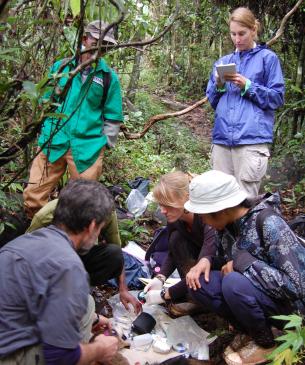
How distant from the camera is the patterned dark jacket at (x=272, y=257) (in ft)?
8.27

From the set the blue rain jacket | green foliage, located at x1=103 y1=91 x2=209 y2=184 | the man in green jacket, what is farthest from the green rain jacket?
green foliage, located at x1=103 y1=91 x2=209 y2=184

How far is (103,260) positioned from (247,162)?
1355 millimetres

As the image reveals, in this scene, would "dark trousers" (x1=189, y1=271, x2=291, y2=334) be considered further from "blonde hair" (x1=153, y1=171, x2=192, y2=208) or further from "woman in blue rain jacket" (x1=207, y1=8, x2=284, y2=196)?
"woman in blue rain jacket" (x1=207, y1=8, x2=284, y2=196)

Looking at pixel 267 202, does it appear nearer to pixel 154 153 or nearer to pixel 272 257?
pixel 272 257

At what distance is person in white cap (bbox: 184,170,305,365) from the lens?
2535 millimetres

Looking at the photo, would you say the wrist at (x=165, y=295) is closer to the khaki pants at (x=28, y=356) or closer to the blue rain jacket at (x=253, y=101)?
the blue rain jacket at (x=253, y=101)

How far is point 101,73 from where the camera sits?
12.1 ft

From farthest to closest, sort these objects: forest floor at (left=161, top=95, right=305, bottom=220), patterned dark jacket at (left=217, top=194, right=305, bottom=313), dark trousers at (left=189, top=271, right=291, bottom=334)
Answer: forest floor at (left=161, top=95, right=305, bottom=220) < dark trousers at (left=189, top=271, right=291, bottom=334) < patterned dark jacket at (left=217, top=194, right=305, bottom=313)

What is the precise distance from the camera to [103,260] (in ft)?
10.0

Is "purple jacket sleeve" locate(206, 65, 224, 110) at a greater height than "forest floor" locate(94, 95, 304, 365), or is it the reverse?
"purple jacket sleeve" locate(206, 65, 224, 110)

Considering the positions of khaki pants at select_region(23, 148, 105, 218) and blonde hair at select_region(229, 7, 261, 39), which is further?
khaki pants at select_region(23, 148, 105, 218)

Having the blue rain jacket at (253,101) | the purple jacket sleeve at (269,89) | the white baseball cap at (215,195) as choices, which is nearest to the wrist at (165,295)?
the white baseball cap at (215,195)

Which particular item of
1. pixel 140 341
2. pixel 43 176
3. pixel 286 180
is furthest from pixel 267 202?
pixel 286 180

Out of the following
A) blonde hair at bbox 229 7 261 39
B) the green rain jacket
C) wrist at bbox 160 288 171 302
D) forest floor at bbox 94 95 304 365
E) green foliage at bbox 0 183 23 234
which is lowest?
forest floor at bbox 94 95 304 365
